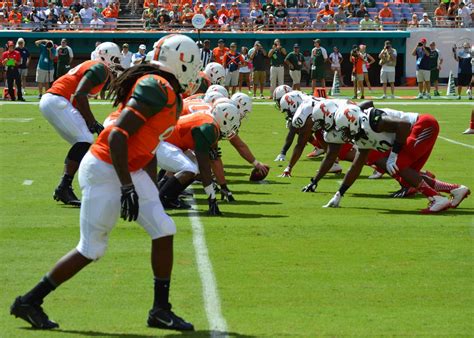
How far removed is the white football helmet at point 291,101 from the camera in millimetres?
16312

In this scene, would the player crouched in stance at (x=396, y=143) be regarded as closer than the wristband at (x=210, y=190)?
No

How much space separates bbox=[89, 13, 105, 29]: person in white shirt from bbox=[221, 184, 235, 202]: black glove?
29.2 metres

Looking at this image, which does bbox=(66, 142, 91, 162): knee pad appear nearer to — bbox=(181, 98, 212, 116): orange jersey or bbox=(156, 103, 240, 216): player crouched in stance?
bbox=(156, 103, 240, 216): player crouched in stance

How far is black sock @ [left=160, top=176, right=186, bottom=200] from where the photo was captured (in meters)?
11.9

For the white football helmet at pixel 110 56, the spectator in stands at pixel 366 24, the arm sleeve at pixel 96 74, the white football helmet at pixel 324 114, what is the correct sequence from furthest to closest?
the spectator in stands at pixel 366 24, the white football helmet at pixel 324 114, the white football helmet at pixel 110 56, the arm sleeve at pixel 96 74

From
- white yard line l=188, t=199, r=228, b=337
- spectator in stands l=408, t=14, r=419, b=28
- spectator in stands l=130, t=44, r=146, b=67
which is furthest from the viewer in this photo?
spectator in stands l=408, t=14, r=419, b=28

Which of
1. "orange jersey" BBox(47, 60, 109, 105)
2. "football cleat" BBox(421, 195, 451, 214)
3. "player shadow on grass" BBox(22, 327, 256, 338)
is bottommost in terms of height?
"football cleat" BBox(421, 195, 451, 214)

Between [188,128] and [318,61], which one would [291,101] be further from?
[318,61]

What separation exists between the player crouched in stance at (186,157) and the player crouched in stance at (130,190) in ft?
14.7

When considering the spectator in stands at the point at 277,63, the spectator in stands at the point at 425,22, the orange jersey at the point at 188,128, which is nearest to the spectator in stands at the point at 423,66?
the spectator in stands at the point at 277,63

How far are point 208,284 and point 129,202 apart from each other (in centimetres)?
184

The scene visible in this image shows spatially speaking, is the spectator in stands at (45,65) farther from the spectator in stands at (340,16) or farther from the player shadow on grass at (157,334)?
the player shadow on grass at (157,334)

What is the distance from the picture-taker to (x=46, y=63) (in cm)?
3459

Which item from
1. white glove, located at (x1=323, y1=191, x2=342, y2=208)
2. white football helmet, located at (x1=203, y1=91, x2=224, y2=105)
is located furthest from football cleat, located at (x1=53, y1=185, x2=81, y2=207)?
white glove, located at (x1=323, y1=191, x2=342, y2=208)
